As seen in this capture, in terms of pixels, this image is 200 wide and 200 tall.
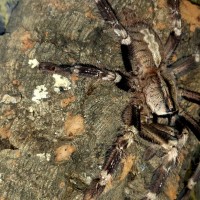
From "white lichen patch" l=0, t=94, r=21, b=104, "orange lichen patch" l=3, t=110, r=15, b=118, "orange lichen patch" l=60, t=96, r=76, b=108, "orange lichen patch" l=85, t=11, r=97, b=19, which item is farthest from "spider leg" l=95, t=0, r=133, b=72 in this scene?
"orange lichen patch" l=3, t=110, r=15, b=118

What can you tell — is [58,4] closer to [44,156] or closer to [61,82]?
[61,82]

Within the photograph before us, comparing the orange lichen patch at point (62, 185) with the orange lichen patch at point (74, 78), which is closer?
the orange lichen patch at point (62, 185)

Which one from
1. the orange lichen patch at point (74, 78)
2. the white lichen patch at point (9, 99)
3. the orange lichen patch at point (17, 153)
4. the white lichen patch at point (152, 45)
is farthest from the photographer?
the white lichen patch at point (152, 45)

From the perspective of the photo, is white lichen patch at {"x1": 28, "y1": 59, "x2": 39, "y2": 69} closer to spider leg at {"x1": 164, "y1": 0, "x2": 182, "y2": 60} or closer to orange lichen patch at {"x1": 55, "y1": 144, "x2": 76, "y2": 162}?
orange lichen patch at {"x1": 55, "y1": 144, "x2": 76, "y2": 162}

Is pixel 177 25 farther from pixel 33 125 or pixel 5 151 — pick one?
pixel 5 151

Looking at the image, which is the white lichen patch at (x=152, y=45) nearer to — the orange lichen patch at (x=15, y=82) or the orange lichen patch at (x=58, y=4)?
the orange lichen patch at (x=58, y=4)

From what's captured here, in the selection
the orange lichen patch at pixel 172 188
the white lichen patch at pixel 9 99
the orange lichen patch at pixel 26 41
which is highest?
the orange lichen patch at pixel 26 41

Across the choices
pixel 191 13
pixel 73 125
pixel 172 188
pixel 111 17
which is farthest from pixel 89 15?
pixel 172 188

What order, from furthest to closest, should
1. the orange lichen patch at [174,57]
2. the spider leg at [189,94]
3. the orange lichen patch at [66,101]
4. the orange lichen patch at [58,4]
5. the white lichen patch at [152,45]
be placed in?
the orange lichen patch at [174,57] < the spider leg at [189,94] < the white lichen patch at [152,45] < the orange lichen patch at [58,4] < the orange lichen patch at [66,101]

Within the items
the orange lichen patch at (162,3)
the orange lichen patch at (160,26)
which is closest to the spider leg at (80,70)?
the orange lichen patch at (160,26)
